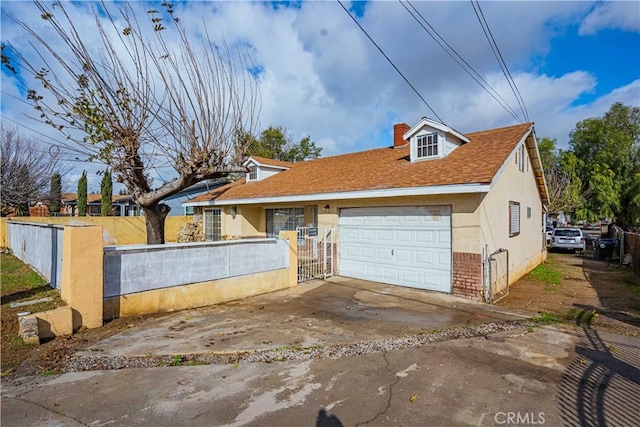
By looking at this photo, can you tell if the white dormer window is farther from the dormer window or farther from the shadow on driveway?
the dormer window

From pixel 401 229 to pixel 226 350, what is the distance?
20.8 ft

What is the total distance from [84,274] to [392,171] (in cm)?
886

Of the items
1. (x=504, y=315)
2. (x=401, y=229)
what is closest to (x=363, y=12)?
(x=401, y=229)

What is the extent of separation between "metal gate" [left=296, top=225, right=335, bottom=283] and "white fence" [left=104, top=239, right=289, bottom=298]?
1.62 metres

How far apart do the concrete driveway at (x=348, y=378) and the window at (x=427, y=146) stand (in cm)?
618

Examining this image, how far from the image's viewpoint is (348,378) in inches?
171

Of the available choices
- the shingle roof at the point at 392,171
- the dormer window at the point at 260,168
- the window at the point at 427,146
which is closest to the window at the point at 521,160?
the shingle roof at the point at 392,171

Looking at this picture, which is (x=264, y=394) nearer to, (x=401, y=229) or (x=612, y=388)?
(x=612, y=388)

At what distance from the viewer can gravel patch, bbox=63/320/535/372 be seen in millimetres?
4770

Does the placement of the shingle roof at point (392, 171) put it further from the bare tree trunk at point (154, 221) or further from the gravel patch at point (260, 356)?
the gravel patch at point (260, 356)

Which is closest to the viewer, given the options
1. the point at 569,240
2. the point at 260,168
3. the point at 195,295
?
the point at 195,295

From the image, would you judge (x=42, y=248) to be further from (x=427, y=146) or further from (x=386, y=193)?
(x=427, y=146)

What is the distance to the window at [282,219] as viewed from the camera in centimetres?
1430

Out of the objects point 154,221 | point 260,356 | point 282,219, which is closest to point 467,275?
point 260,356
